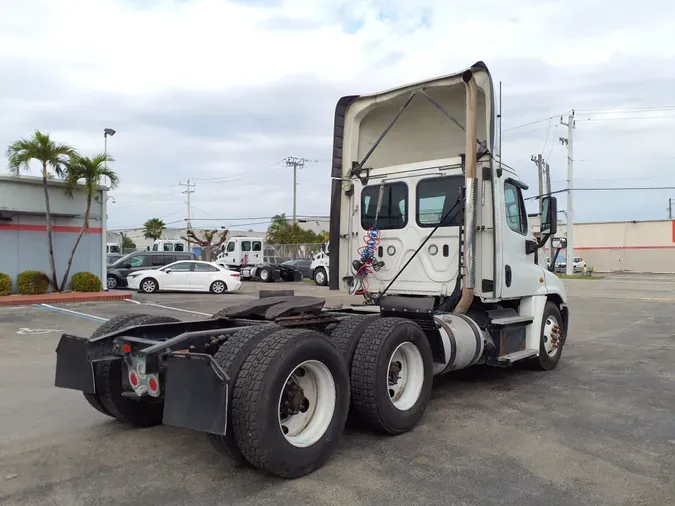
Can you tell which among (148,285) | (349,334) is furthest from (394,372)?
(148,285)

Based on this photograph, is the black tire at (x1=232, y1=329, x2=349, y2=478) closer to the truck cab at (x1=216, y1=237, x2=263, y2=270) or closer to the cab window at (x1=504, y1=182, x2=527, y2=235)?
the cab window at (x1=504, y1=182, x2=527, y2=235)

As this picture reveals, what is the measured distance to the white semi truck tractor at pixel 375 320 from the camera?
3797 mm

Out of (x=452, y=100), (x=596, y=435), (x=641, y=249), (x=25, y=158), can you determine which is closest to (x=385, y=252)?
(x=452, y=100)

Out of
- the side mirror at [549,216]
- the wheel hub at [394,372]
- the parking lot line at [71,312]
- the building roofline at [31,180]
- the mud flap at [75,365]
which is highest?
the building roofline at [31,180]

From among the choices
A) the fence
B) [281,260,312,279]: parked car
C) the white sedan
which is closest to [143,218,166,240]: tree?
the fence

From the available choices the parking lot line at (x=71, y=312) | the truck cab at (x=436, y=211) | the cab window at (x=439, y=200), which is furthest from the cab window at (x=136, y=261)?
the cab window at (x=439, y=200)

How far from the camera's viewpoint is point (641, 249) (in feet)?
191

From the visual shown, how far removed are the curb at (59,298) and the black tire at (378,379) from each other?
609 inches

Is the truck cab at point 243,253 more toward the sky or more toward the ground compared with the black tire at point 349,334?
more toward the sky

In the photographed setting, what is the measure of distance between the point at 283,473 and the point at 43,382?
4.64m

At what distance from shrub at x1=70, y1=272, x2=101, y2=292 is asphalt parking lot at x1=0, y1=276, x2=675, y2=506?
12.7 meters

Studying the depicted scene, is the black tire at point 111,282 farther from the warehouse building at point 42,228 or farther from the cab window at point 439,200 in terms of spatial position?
the cab window at point 439,200

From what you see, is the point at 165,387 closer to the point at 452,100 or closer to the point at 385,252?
the point at 385,252

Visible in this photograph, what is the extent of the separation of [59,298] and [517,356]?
15537 mm
